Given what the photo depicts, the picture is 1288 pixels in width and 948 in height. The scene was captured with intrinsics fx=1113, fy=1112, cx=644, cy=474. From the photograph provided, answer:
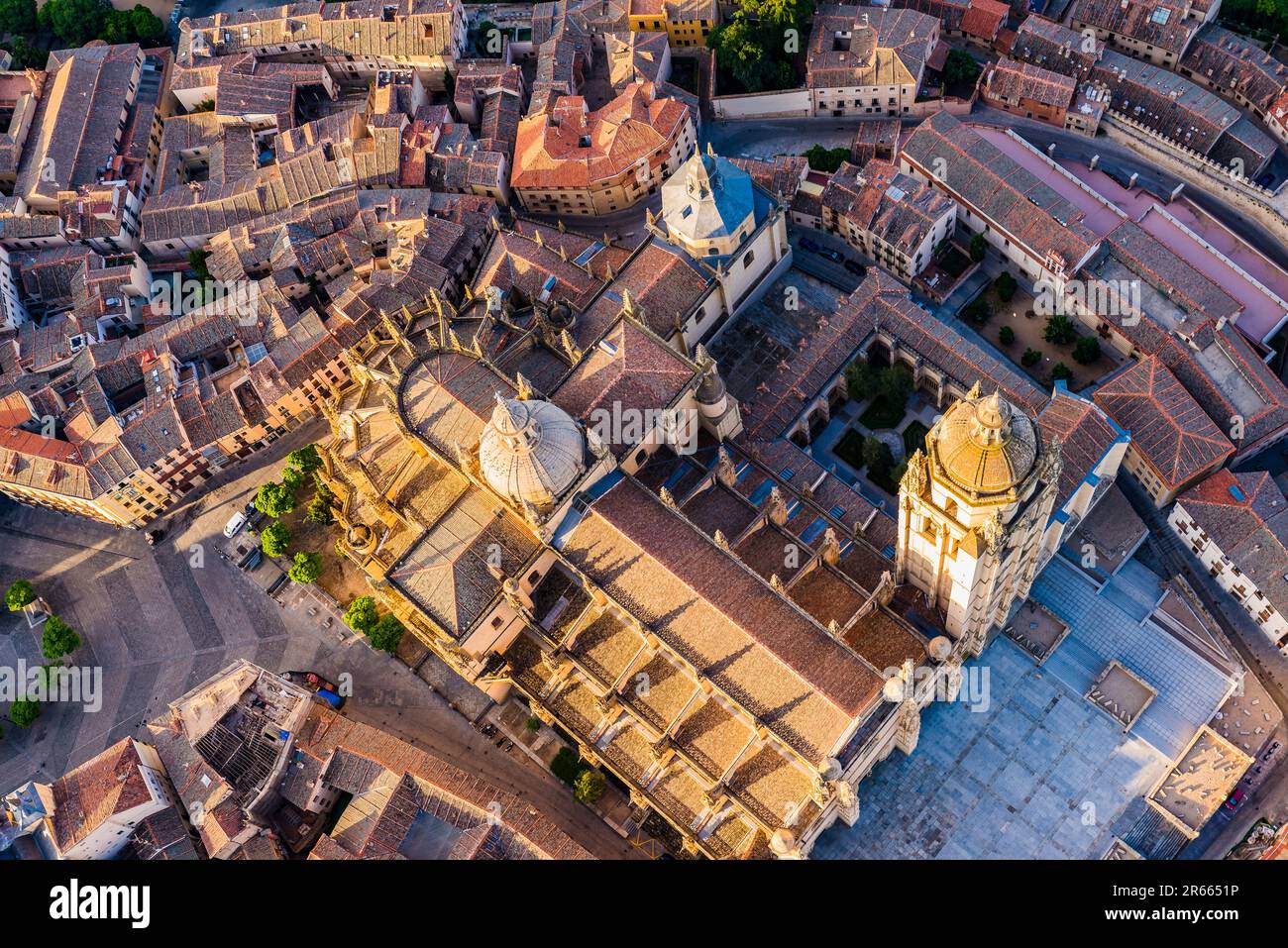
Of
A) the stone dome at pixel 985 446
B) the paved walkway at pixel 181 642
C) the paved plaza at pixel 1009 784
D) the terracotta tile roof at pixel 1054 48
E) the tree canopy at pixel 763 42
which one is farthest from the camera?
the tree canopy at pixel 763 42

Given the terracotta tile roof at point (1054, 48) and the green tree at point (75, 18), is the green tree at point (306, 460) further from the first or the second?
the terracotta tile roof at point (1054, 48)

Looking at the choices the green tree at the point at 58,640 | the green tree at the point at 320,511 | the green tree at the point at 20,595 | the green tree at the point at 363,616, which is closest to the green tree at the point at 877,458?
the green tree at the point at 363,616

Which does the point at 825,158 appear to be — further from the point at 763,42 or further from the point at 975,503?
the point at 975,503

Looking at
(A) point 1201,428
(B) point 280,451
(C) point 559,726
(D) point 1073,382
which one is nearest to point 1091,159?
(D) point 1073,382

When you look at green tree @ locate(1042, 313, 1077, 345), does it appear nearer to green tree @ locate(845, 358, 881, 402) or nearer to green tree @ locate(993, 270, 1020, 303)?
green tree @ locate(993, 270, 1020, 303)

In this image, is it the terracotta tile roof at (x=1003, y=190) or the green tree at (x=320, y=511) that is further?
the terracotta tile roof at (x=1003, y=190)

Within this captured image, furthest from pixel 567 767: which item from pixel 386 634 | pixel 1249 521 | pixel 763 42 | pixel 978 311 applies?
pixel 763 42

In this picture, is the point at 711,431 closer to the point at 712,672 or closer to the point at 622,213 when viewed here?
the point at 712,672
